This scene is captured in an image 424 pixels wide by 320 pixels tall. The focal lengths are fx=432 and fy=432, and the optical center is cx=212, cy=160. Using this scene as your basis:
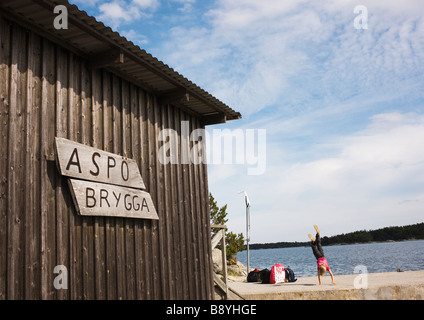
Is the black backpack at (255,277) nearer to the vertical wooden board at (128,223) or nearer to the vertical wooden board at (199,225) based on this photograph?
the vertical wooden board at (199,225)

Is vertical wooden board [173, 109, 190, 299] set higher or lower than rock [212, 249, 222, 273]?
higher

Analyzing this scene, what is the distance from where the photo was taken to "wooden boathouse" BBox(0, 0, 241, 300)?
552 cm

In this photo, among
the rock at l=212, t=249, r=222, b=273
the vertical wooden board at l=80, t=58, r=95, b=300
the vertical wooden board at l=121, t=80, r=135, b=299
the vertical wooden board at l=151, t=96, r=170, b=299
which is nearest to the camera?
the vertical wooden board at l=80, t=58, r=95, b=300

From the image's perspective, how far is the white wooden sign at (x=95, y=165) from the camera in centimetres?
620

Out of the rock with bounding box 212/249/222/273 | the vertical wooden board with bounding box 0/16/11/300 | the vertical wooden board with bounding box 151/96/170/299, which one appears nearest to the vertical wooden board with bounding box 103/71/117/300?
the vertical wooden board with bounding box 151/96/170/299

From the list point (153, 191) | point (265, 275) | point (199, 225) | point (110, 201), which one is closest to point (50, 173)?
point (110, 201)

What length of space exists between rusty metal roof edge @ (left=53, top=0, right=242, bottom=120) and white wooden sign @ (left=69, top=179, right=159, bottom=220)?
7.43ft

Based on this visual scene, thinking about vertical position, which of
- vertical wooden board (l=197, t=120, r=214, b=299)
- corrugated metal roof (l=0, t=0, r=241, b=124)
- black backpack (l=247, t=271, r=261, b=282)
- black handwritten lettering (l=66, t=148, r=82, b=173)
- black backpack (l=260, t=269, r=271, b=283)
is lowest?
black backpack (l=247, t=271, r=261, b=282)

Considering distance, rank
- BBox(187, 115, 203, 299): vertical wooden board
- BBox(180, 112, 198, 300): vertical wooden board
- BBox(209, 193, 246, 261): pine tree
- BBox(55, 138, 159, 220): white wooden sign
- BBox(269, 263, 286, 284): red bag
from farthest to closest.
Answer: BBox(209, 193, 246, 261): pine tree, BBox(269, 263, 286, 284): red bag, BBox(187, 115, 203, 299): vertical wooden board, BBox(180, 112, 198, 300): vertical wooden board, BBox(55, 138, 159, 220): white wooden sign

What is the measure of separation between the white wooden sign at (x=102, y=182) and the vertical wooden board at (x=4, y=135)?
80 centimetres

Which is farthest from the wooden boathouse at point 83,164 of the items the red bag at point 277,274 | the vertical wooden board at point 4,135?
the red bag at point 277,274

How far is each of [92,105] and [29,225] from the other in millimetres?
2296

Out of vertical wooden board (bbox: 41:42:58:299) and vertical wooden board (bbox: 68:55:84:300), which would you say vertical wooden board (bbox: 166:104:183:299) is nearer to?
vertical wooden board (bbox: 68:55:84:300)

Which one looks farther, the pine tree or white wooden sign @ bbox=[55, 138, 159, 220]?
the pine tree
